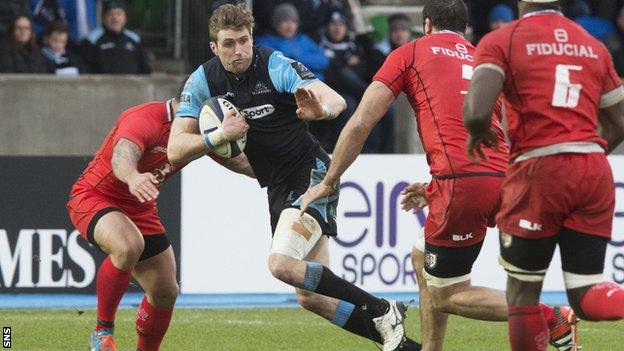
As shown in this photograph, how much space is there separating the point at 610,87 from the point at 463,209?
126 cm

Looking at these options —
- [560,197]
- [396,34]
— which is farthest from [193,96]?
[396,34]

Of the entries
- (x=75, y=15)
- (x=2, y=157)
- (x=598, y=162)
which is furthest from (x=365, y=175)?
(x=598, y=162)

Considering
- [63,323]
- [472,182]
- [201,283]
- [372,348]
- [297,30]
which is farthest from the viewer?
[297,30]

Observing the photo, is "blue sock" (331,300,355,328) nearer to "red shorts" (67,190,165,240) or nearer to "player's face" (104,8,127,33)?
"red shorts" (67,190,165,240)

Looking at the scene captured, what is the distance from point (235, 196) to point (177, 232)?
63 centimetres

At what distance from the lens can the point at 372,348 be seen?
32.6 ft

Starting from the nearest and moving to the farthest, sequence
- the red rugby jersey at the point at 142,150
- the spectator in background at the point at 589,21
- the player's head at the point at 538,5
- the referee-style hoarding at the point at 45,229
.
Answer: the player's head at the point at 538,5 < the red rugby jersey at the point at 142,150 < the referee-style hoarding at the point at 45,229 < the spectator in background at the point at 589,21

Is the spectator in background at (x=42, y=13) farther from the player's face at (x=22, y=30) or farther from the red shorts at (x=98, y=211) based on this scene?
the red shorts at (x=98, y=211)

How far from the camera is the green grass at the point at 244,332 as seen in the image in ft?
32.9

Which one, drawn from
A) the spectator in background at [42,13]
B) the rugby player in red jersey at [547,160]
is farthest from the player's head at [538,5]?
the spectator in background at [42,13]

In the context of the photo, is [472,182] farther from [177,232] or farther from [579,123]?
[177,232]

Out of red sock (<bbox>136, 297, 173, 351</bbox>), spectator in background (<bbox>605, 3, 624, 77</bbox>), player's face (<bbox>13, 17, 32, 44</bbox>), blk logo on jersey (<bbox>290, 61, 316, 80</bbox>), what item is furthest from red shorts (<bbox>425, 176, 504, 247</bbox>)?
spectator in background (<bbox>605, 3, 624, 77</bbox>)

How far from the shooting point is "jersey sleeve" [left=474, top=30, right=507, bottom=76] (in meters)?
6.68

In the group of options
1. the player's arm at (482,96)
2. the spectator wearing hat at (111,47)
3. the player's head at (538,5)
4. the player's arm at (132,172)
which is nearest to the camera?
the player's arm at (482,96)
